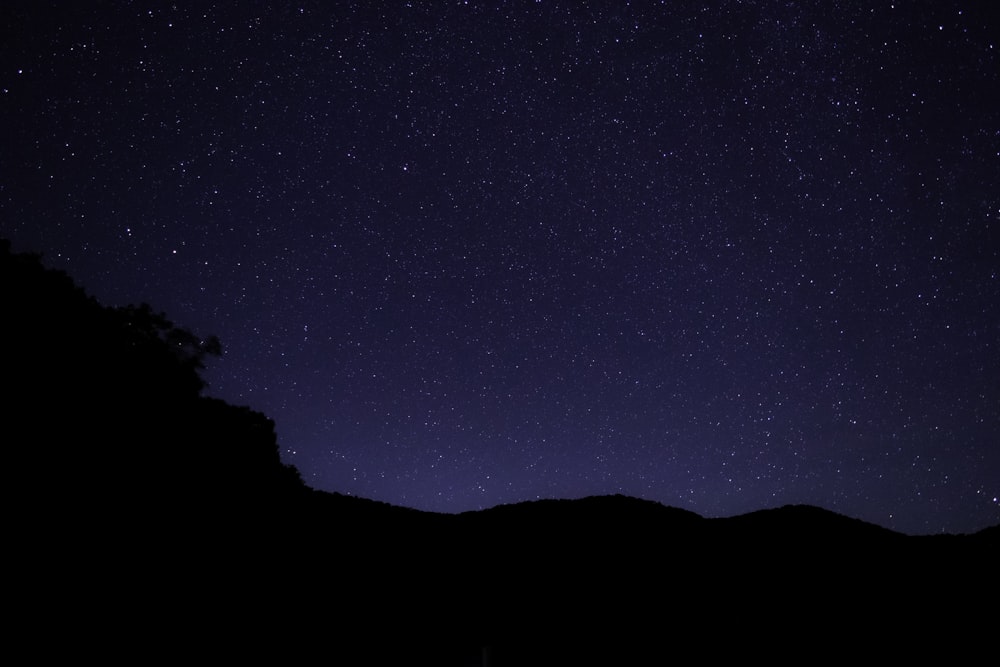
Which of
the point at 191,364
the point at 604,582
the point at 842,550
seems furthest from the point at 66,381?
the point at 842,550

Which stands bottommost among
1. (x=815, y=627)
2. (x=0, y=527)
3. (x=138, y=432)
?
(x=815, y=627)

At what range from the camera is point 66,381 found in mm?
9477

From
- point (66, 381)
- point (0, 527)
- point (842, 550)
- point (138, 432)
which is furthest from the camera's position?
point (842, 550)

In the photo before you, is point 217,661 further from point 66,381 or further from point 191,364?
point 191,364

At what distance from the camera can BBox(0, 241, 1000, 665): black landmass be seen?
8.12m

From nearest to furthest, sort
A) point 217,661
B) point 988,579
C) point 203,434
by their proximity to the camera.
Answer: point 217,661 → point 203,434 → point 988,579

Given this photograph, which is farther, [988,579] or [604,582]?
[604,582]

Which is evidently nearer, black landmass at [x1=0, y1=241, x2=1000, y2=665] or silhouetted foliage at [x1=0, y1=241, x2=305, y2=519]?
black landmass at [x1=0, y1=241, x2=1000, y2=665]

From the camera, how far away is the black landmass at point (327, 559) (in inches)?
320

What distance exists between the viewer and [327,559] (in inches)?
543

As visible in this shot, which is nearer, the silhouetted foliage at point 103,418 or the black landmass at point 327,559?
the black landmass at point 327,559

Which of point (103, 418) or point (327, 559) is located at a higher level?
point (103, 418)

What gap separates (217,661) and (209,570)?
5.63ft

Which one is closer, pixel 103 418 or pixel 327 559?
pixel 103 418
